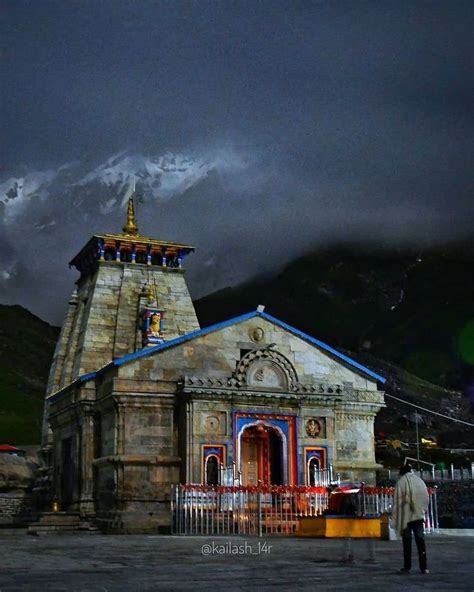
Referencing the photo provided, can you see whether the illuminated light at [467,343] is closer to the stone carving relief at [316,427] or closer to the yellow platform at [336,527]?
the stone carving relief at [316,427]

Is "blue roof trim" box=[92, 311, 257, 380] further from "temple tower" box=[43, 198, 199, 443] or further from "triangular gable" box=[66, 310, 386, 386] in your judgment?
"temple tower" box=[43, 198, 199, 443]

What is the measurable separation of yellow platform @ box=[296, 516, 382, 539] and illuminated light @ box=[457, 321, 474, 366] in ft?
382

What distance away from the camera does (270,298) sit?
19162 cm

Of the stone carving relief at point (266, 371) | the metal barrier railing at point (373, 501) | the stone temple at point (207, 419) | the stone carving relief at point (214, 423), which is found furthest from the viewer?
the stone carving relief at point (266, 371)

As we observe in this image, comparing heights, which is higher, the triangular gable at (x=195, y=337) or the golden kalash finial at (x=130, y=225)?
the golden kalash finial at (x=130, y=225)

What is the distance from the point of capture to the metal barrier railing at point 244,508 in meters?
24.4

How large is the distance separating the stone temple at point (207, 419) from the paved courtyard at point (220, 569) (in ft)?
32.5

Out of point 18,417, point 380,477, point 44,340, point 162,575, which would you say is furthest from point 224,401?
point 44,340

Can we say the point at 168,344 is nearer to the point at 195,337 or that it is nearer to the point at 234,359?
the point at 195,337

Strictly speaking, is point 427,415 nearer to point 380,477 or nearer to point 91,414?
point 380,477

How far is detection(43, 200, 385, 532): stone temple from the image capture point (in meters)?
28.3

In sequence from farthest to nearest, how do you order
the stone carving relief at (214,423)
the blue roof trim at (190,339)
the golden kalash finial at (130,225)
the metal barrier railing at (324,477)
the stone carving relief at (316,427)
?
the golden kalash finial at (130,225)
the stone carving relief at (316,427)
the metal barrier railing at (324,477)
the blue roof trim at (190,339)
the stone carving relief at (214,423)

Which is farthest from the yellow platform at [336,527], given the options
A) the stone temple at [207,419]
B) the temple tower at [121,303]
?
the temple tower at [121,303]

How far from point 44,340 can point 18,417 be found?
161ft
